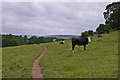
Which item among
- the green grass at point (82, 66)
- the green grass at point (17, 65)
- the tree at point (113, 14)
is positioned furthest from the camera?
the tree at point (113, 14)

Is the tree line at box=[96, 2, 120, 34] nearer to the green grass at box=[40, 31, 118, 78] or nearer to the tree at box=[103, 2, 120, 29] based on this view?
the tree at box=[103, 2, 120, 29]

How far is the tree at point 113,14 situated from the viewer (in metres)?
61.2

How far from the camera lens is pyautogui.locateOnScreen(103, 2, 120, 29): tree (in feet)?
201

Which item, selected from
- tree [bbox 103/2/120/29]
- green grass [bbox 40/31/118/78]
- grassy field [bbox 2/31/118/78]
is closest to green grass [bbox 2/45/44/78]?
grassy field [bbox 2/31/118/78]

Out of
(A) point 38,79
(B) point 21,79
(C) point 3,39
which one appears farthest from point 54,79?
(C) point 3,39

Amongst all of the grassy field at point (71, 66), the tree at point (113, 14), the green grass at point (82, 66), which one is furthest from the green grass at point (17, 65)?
the tree at point (113, 14)

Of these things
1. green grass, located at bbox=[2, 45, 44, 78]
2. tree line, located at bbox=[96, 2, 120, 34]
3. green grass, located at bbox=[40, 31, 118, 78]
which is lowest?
green grass, located at bbox=[2, 45, 44, 78]

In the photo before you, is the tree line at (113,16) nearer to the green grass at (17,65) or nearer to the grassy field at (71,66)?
the grassy field at (71,66)

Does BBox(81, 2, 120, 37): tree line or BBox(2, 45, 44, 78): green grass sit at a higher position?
BBox(81, 2, 120, 37): tree line

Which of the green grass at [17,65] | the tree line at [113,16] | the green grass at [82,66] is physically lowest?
the green grass at [17,65]

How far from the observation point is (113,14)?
213 feet

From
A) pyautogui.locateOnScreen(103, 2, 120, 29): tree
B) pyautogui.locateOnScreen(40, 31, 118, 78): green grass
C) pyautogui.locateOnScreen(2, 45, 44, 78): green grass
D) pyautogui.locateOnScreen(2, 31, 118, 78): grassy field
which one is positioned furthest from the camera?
pyautogui.locateOnScreen(103, 2, 120, 29): tree

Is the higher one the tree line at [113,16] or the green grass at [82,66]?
the tree line at [113,16]

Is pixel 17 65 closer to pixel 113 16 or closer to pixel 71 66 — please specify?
pixel 71 66
